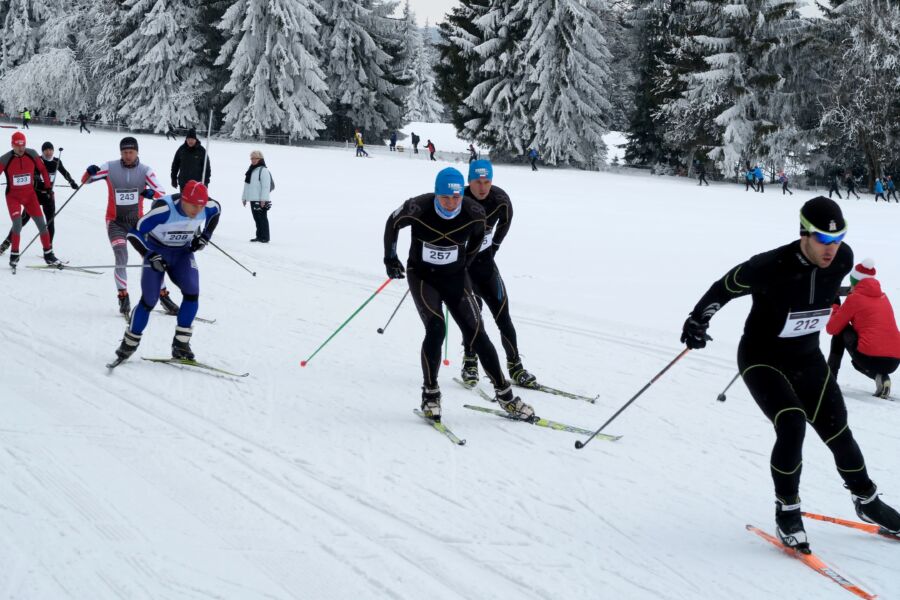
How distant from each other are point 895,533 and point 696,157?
32826 mm

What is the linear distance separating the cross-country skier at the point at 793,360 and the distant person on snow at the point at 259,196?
11.2 metres

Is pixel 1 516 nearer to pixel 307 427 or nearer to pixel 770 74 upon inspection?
pixel 307 427

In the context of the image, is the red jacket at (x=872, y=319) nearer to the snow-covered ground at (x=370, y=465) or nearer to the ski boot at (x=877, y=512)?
the snow-covered ground at (x=370, y=465)

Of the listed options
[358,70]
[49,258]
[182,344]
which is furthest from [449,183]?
[358,70]

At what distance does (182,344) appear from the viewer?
716cm

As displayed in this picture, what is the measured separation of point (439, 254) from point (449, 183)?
0.56m

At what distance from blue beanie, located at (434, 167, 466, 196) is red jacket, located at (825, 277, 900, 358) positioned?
3652mm

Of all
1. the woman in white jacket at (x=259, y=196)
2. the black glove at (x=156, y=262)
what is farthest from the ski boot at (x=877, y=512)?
the woman in white jacket at (x=259, y=196)

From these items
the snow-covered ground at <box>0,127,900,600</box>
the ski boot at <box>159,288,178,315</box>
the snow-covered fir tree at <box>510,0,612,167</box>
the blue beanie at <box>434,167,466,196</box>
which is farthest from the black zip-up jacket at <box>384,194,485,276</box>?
the snow-covered fir tree at <box>510,0,612,167</box>

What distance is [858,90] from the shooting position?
1286 inches

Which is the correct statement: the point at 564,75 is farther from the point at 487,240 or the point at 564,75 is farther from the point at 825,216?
the point at 825,216

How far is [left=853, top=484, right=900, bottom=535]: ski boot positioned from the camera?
430 centimetres

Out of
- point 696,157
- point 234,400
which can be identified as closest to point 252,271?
point 234,400

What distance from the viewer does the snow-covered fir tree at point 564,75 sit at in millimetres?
34375
